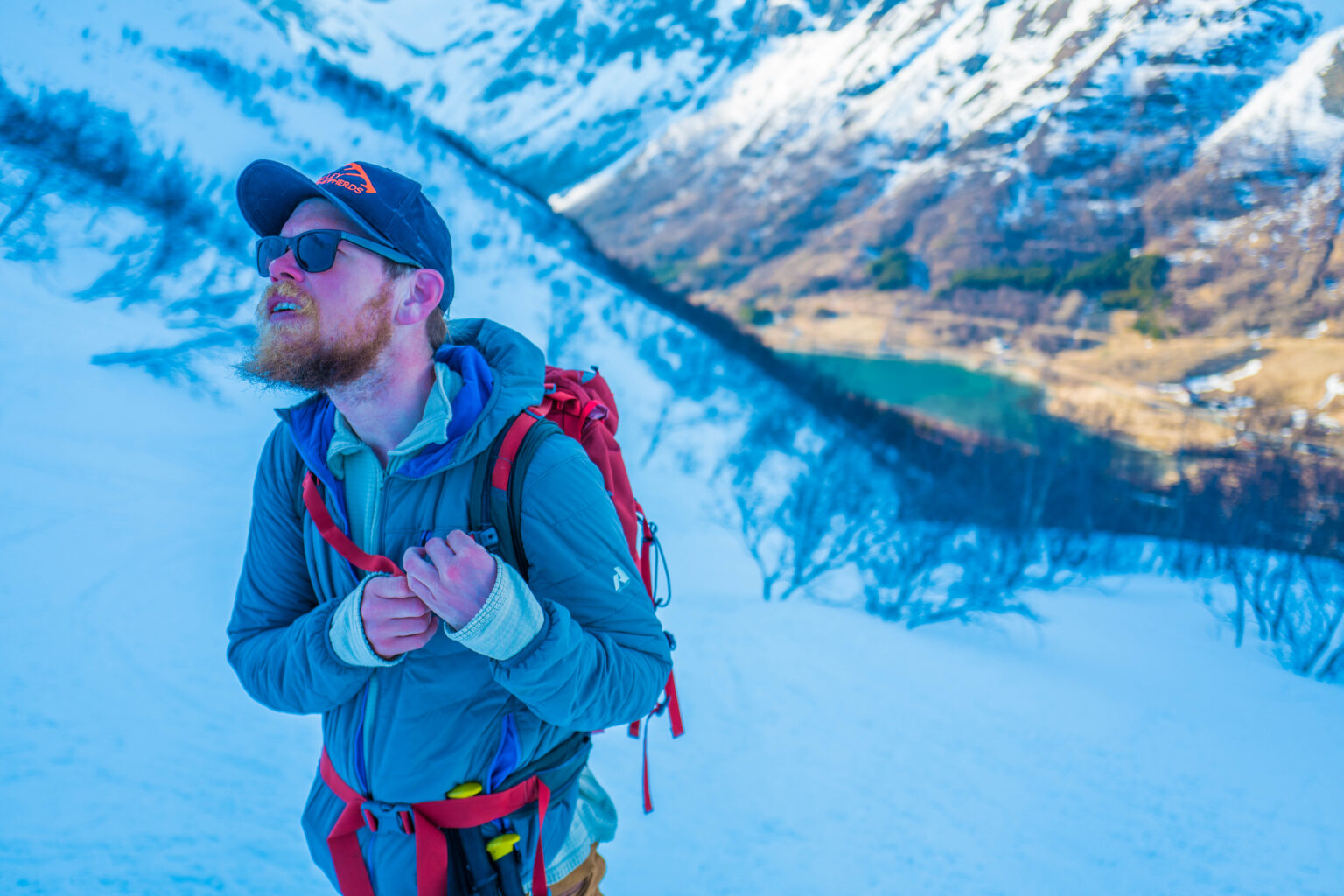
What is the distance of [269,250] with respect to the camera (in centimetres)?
101

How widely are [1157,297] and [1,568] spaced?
950 cm

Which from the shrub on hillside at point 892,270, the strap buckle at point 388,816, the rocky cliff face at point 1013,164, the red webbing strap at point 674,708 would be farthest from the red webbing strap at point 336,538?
the shrub on hillside at point 892,270

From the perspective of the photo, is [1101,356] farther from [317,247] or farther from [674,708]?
[317,247]

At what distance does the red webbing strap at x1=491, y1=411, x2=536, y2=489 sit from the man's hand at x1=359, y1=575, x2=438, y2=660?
0.18m

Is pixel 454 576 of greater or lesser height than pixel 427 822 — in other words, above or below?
above

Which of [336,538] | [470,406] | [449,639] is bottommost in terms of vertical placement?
[449,639]

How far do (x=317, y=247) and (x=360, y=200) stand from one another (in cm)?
9

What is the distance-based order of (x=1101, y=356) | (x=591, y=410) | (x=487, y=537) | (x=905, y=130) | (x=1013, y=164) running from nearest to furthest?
(x=487, y=537) < (x=591, y=410) < (x=1101, y=356) < (x=1013, y=164) < (x=905, y=130)

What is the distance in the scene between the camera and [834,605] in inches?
193

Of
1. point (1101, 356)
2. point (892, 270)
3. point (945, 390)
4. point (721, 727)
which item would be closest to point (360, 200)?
point (721, 727)

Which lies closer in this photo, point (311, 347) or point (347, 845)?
point (311, 347)


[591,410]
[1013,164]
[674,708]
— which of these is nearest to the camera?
[591,410]

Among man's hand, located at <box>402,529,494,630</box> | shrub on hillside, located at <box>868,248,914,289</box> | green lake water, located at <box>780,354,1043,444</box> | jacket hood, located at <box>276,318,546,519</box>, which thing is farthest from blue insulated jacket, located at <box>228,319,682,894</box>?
shrub on hillside, located at <box>868,248,914,289</box>

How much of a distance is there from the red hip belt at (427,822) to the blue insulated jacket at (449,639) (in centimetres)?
2
